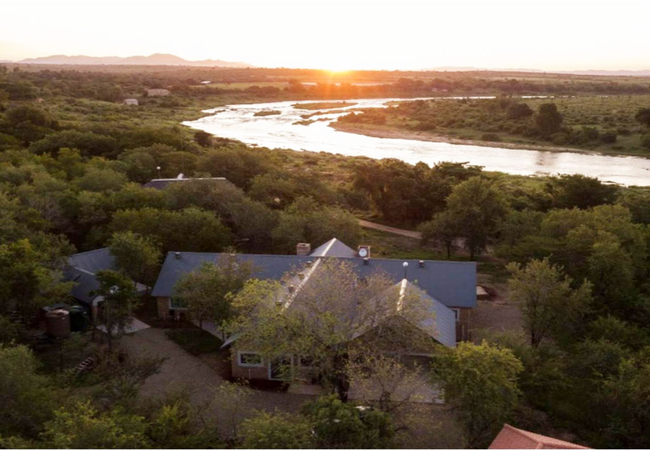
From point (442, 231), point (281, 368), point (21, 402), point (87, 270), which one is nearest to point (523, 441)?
point (281, 368)

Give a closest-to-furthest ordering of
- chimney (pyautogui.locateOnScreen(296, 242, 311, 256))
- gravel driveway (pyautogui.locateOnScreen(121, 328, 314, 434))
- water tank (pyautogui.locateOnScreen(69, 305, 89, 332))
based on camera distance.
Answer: gravel driveway (pyautogui.locateOnScreen(121, 328, 314, 434)) < water tank (pyautogui.locateOnScreen(69, 305, 89, 332)) < chimney (pyautogui.locateOnScreen(296, 242, 311, 256))

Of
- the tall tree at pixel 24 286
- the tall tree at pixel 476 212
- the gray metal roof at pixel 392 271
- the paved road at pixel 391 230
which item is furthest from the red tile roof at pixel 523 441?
the paved road at pixel 391 230

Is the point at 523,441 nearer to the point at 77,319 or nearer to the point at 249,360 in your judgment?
the point at 249,360

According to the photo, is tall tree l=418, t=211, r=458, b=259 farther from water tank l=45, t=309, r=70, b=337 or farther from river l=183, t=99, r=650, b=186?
river l=183, t=99, r=650, b=186

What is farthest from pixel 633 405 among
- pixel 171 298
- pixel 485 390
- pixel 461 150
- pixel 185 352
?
pixel 461 150

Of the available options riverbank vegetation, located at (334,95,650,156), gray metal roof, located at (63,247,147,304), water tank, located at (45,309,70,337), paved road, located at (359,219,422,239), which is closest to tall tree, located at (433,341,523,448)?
water tank, located at (45,309,70,337)

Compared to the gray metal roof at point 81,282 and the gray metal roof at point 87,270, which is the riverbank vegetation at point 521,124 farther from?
the gray metal roof at point 81,282

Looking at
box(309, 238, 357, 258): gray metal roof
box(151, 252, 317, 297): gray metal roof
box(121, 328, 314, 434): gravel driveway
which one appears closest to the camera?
box(121, 328, 314, 434): gravel driveway

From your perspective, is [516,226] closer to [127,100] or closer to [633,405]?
[633,405]
